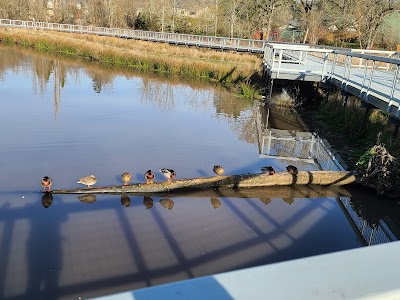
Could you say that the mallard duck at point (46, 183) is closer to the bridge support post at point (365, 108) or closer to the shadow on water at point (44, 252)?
the shadow on water at point (44, 252)

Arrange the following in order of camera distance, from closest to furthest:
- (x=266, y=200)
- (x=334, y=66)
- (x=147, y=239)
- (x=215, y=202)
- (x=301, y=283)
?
(x=301, y=283) < (x=147, y=239) < (x=215, y=202) < (x=266, y=200) < (x=334, y=66)

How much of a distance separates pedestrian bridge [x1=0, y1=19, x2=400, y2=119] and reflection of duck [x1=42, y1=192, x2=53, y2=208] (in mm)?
7893

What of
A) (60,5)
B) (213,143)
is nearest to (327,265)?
(213,143)

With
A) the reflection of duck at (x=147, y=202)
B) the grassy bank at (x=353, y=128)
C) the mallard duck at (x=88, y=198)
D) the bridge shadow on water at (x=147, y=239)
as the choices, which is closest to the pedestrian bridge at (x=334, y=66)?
the grassy bank at (x=353, y=128)

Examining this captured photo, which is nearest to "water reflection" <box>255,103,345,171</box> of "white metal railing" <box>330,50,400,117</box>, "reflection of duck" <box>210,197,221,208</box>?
"white metal railing" <box>330,50,400,117</box>

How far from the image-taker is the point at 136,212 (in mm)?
7152

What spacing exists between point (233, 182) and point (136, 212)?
2308mm

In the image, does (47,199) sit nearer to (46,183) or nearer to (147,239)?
(46,183)

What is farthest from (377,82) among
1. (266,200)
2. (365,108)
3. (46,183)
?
(46,183)

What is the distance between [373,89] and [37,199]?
30.9 feet

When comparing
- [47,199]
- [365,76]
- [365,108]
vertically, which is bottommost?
[47,199]

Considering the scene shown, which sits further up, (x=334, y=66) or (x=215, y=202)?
(x=334, y=66)

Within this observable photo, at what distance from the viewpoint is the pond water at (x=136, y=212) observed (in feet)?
17.8

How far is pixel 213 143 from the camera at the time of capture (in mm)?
11961
